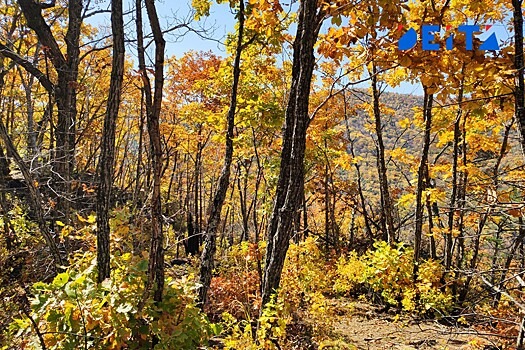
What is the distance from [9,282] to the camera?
6.84 m

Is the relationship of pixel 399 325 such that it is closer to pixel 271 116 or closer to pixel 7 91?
pixel 271 116

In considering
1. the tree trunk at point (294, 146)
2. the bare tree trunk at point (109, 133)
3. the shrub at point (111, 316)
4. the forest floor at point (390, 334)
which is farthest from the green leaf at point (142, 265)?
the forest floor at point (390, 334)

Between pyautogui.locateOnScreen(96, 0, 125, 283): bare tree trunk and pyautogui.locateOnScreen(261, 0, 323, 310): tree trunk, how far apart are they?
1658 mm

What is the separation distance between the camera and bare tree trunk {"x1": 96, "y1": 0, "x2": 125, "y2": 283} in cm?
371

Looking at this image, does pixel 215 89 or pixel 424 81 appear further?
pixel 215 89

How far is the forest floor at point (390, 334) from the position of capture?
5000 millimetres

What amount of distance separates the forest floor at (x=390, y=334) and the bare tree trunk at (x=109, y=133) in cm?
312

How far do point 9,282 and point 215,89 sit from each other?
5.47 metres

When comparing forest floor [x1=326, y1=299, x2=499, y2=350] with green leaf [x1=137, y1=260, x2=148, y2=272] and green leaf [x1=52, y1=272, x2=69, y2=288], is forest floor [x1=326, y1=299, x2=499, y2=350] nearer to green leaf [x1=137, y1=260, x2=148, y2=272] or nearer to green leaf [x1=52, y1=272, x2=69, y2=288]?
green leaf [x1=137, y1=260, x2=148, y2=272]

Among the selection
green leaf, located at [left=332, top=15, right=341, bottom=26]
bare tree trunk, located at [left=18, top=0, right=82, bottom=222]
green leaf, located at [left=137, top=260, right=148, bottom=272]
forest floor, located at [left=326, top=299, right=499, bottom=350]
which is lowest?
forest floor, located at [left=326, top=299, right=499, bottom=350]

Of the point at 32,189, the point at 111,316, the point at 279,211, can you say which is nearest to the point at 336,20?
the point at 279,211

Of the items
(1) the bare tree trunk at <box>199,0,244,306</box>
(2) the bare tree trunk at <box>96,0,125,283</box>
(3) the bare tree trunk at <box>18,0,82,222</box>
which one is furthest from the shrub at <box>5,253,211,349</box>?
(3) the bare tree trunk at <box>18,0,82,222</box>

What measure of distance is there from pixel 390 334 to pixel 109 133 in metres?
4.48

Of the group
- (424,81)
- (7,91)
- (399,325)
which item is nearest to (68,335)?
(424,81)
